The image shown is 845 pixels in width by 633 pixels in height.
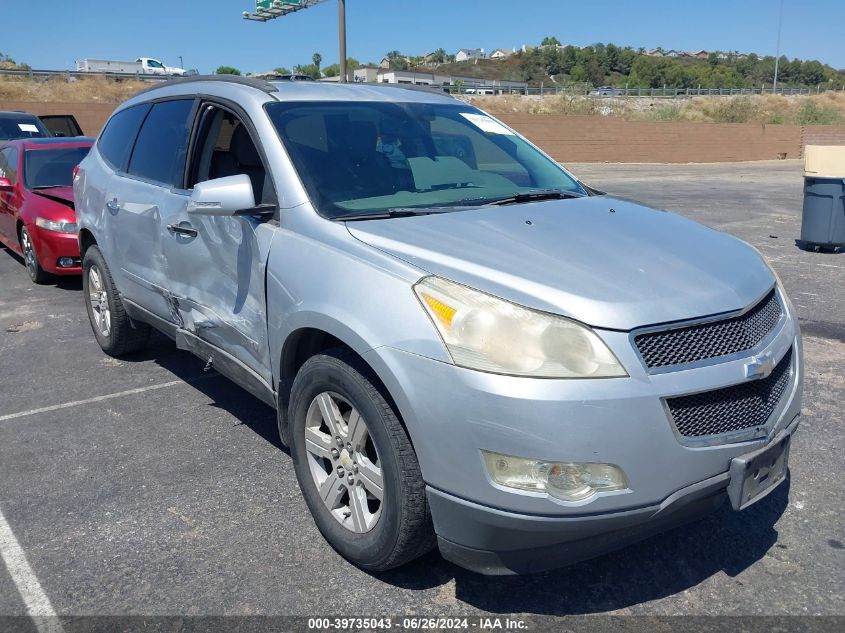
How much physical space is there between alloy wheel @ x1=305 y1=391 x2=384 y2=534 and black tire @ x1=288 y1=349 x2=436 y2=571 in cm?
4

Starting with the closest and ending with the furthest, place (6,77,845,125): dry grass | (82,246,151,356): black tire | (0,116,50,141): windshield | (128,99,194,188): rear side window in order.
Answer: (128,99,194,188): rear side window → (82,246,151,356): black tire → (0,116,50,141): windshield → (6,77,845,125): dry grass

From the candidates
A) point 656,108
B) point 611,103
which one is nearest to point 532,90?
point 611,103

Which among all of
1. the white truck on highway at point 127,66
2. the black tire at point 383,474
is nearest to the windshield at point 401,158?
the black tire at point 383,474

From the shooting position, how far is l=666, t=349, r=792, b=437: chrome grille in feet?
7.97

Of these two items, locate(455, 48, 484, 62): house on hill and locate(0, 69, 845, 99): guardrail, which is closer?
locate(0, 69, 845, 99): guardrail

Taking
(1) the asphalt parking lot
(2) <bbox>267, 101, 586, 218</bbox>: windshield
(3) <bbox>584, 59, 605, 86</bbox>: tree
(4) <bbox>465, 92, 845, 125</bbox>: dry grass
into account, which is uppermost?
(3) <bbox>584, 59, 605, 86</bbox>: tree

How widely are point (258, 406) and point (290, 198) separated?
1906mm

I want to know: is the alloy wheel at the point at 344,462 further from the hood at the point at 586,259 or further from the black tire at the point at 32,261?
the black tire at the point at 32,261

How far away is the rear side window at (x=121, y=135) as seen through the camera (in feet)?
16.6

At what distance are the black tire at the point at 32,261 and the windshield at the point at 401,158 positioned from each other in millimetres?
5698

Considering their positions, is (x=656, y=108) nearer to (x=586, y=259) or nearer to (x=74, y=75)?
(x=74, y=75)

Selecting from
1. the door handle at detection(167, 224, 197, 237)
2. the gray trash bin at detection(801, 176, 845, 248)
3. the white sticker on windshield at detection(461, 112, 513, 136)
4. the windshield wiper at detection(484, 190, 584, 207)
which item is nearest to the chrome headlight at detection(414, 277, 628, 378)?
the windshield wiper at detection(484, 190, 584, 207)

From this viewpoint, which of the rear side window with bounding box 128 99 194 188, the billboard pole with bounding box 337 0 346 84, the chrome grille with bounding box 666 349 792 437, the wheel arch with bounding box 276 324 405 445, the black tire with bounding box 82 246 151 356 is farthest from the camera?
the billboard pole with bounding box 337 0 346 84

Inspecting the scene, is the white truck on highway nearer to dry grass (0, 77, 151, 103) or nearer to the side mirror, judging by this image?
dry grass (0, 77, 151, 103)
